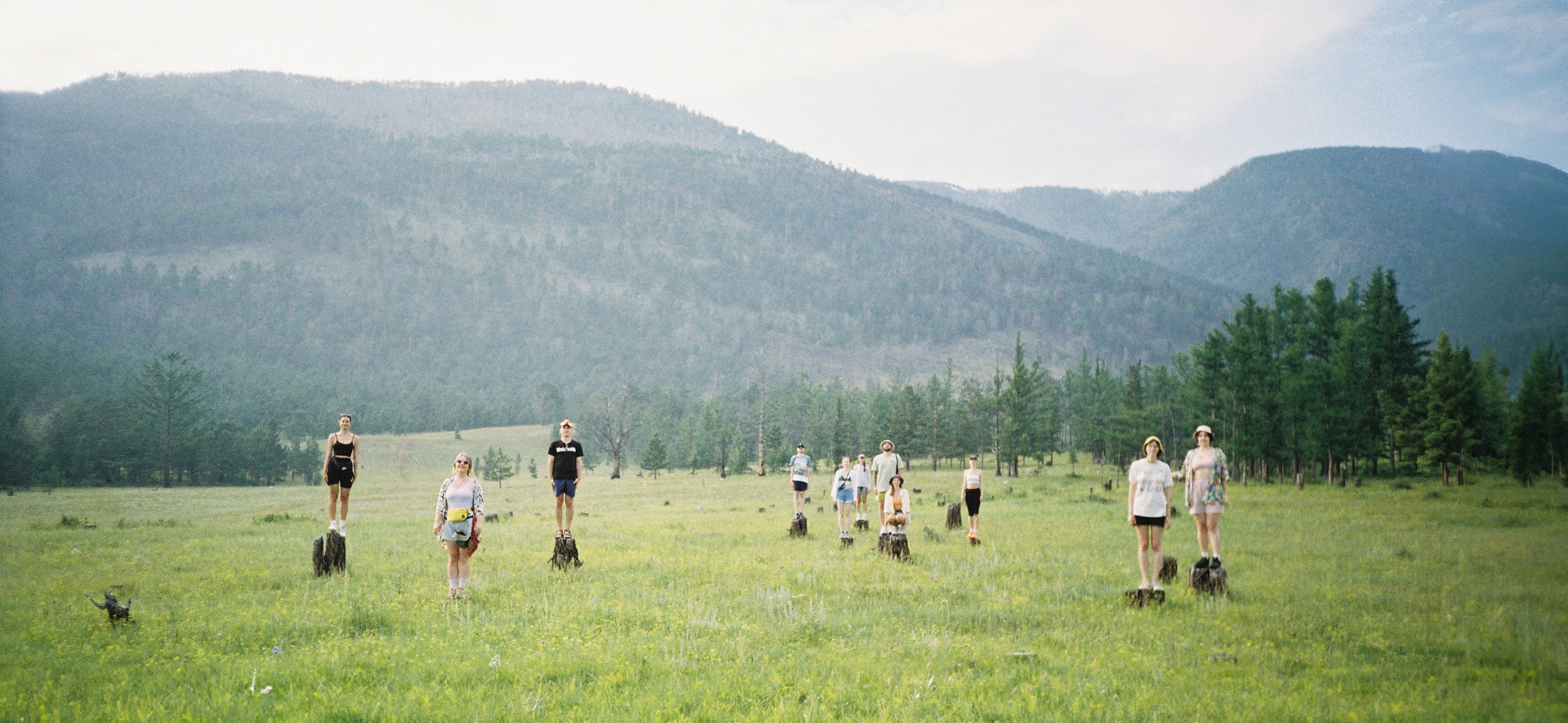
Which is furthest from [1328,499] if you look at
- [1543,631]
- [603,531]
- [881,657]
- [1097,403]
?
[1097,403]

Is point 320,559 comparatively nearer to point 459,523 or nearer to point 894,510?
point 459,523

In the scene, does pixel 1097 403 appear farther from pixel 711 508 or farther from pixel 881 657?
pixel 881 657

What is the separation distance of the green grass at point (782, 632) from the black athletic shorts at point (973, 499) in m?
1.37

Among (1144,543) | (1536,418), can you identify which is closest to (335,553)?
(1144,543)

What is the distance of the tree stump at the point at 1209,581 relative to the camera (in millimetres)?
12977

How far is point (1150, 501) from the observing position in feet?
40.1

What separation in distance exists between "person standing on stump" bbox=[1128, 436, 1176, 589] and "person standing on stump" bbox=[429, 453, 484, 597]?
11.0m

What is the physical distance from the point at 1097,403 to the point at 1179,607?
90517 millimetres

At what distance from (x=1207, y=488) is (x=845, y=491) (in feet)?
31.3

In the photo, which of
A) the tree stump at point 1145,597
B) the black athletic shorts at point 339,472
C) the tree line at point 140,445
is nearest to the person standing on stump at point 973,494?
the tree stump at point 1145,597

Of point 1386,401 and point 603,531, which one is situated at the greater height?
point 1386,401

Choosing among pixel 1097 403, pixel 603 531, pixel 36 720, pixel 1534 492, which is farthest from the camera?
pixel 1097 403

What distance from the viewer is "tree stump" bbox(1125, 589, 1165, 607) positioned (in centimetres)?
1199

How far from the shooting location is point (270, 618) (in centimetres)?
1047
